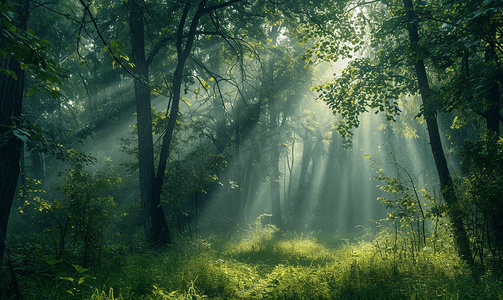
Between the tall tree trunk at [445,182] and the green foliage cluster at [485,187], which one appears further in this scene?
the tall tree trunk at [445,182]

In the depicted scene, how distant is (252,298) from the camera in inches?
184

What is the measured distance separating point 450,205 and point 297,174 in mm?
51302

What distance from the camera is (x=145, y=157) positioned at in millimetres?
8914

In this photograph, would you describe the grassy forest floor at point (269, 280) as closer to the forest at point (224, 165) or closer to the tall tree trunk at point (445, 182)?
the forest at point (224, 165)

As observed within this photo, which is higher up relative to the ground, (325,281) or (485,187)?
(485,187)

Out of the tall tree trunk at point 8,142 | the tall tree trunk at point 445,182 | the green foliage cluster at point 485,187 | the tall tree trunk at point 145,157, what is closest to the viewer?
the tall tree trunk at point 8,142

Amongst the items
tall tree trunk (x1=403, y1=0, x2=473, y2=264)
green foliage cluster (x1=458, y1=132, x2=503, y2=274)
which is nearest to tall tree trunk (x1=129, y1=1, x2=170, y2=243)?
tall tree trunk (x1=403, y1=0, x2=473, y2=264)

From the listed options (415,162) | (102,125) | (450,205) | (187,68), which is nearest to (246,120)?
(187,68)

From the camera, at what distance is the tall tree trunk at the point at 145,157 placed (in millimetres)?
8523

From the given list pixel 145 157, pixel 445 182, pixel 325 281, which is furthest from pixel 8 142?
pixel 445 182

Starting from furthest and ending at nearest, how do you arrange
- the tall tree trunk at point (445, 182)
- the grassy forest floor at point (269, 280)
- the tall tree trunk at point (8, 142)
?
the tall tree trunk at point (445, 182)
the tall tree trunk at point (8, 142)
the grassy forest floor at point (269, 280)

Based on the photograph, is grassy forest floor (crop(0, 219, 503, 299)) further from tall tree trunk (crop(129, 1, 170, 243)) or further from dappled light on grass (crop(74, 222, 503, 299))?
tall tree trunk (crop(129, 1, 170, 243))

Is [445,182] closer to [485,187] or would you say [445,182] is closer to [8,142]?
[485,187]

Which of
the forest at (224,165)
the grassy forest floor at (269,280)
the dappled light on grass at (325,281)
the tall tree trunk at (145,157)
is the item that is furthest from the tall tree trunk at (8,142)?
the tall tree trunk at (145,157)
